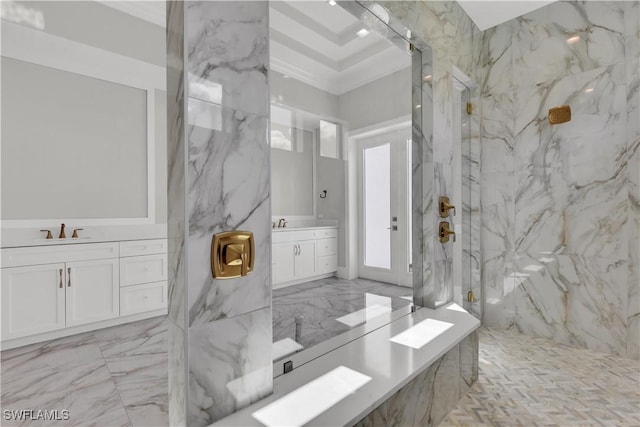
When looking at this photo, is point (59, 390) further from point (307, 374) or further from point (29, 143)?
point (29, 143)

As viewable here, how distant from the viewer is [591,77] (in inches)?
96.4

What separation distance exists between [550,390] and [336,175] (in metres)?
1.92

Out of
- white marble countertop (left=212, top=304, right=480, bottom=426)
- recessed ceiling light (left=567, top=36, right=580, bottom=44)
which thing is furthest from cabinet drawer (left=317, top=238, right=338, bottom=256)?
recessed ceiling light (left=567, top=36, right=580, bottom=44)

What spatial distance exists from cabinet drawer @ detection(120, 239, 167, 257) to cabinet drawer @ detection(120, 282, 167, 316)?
321 millimetres

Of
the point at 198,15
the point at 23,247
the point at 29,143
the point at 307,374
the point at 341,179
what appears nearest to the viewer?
the point at 198,15

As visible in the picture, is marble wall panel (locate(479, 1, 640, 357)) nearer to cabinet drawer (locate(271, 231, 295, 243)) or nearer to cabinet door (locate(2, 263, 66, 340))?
cabinet drawer (locate(271, 231, 295, 243))

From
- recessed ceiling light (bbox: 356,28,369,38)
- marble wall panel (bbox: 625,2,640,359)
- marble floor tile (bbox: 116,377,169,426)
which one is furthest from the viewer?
marble wall panel (bbox: 625,2,640,359)

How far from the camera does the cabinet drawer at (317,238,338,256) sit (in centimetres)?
172

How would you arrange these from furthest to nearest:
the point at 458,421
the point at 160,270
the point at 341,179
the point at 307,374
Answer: the point at 160,270 → the point at 341,179 → the point at 458,421 → the point at 307,374

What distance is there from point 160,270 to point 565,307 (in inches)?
148

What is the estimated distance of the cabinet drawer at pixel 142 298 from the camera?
2906 mm

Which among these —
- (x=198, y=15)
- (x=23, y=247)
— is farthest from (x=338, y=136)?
(x=23, y=247)

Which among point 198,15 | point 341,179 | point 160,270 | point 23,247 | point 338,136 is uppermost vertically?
point 198,15

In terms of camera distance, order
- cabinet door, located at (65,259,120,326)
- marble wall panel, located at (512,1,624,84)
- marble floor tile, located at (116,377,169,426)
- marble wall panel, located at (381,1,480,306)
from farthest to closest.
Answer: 1. cabinet door, located at (65,259,120,326)
2. marble wall panel, located at (512,1,624,84)
3. marble wall panel, located at (381,1,480,306)
4. marble floor tile, located at (116,377,169,426)
